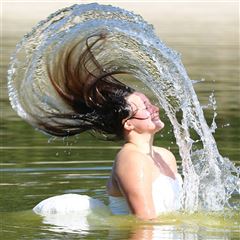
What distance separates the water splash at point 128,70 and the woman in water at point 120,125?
0.10m

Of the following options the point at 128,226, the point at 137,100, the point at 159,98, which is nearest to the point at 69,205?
the point at 128,226

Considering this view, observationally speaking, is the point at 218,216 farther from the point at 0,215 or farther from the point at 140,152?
the point at 0,215

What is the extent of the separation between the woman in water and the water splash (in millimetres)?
96

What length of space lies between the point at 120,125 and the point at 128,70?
63 centimetres

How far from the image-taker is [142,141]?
9766 millimetres

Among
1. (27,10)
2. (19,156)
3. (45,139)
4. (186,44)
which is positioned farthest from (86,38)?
(27,10)

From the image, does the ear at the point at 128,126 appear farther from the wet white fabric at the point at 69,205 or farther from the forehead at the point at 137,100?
the wet white fabric at the point at 69,205

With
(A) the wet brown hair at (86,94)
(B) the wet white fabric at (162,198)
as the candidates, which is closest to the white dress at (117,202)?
(B) the wet white fabric at (162,198)

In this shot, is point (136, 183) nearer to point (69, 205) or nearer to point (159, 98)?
point (69, 205)

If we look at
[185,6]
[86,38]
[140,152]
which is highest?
[86,38]

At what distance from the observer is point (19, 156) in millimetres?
13031

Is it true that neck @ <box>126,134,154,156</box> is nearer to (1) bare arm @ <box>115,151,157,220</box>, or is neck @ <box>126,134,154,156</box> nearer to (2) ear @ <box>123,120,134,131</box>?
(2) ear @ <box>123,120,134,131</box>

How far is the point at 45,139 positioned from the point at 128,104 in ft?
15.9

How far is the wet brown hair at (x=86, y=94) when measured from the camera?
32.0ft
